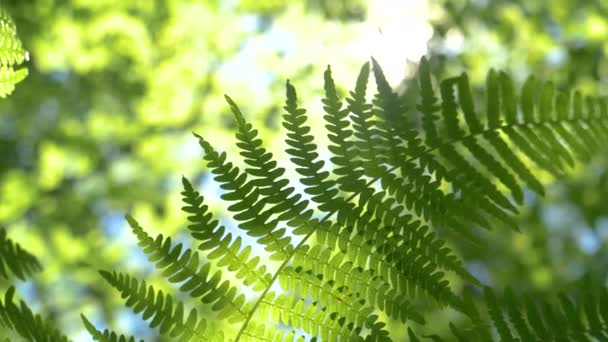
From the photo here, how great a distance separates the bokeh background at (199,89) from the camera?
2.44 metres

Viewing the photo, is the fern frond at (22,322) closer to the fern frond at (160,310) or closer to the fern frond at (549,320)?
the fern frond at (160,310)

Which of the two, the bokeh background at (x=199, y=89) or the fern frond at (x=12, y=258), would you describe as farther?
the bokeh background at (x=199, y=89)

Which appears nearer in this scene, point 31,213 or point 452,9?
point 452,9

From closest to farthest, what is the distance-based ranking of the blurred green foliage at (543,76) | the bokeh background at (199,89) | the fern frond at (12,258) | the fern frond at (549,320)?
the fern frond at (549,320)
the fern frond at (12,258)
the bokeh background at (199,89)
the blurred green foliage at (543,76)

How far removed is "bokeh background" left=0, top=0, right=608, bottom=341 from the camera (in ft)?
7.99

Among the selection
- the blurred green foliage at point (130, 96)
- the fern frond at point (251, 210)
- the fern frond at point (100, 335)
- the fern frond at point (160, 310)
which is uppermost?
the blurred green foliage at point (130, 96)

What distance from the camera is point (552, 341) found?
1.92 feet

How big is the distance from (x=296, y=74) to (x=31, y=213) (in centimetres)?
158

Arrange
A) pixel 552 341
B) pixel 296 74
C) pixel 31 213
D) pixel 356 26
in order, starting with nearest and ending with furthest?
pixel 552 341 < pixel 296 74 < pixel 356 26 < pixel 31 213

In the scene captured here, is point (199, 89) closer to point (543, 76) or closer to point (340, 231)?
point (543, 76)

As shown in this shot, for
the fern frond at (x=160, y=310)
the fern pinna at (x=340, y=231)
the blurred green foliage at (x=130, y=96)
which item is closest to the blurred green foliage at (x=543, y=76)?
the blurred green foliage at (x=130, y=96)

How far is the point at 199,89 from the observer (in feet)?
8.70

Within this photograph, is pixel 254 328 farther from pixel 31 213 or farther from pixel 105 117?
pixel 31 213

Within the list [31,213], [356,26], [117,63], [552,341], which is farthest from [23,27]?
[552,341]
